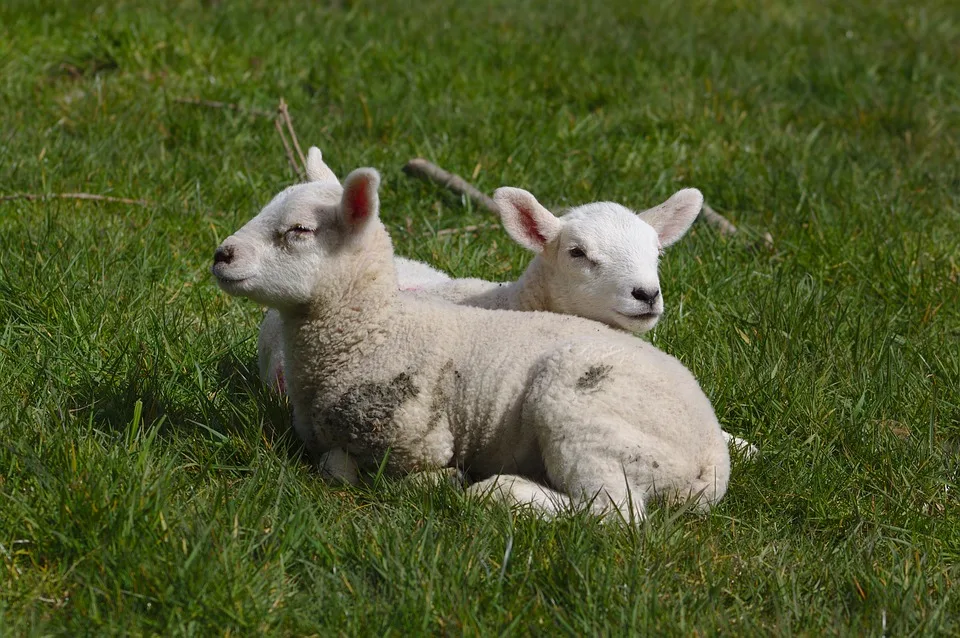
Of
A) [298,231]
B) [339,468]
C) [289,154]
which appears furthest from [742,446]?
[289,154]

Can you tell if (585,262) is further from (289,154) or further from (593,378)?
(289,154)

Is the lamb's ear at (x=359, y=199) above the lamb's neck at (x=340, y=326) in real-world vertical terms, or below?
above

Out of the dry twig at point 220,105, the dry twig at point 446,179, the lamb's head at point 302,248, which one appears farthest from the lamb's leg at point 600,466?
the dry twig at point 220,105

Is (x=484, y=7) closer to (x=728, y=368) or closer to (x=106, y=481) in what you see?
(x=728, y=368)

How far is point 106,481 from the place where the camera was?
10.6 ft

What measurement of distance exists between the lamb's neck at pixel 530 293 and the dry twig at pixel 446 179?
68.1 inches

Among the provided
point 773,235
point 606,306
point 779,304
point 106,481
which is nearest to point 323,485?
point 106,481

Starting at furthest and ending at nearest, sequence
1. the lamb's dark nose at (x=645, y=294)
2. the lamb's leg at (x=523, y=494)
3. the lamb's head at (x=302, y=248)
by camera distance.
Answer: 1. the lamb's dark nose at (x=645, y=294)
2. the lamb's head at (x=302, y=248)
3. the lamb's leg at (x=523, y=494)

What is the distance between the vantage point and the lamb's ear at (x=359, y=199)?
11.8 ft

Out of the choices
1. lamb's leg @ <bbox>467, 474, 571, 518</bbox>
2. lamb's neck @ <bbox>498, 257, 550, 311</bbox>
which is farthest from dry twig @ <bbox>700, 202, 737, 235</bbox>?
lamb's leg @ <bbox>467, 474, 571, 518</bbox>

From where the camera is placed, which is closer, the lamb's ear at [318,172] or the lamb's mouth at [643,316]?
the lamb's mouth at [643,316]

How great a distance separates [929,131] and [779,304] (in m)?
3.33

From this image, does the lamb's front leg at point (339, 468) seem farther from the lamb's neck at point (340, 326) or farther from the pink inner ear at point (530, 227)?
the pink inner ear at point (530, 227)

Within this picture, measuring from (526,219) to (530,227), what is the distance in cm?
4
